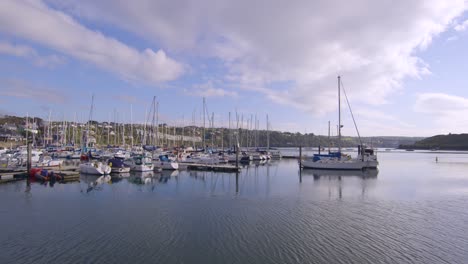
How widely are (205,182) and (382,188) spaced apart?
22.4 m

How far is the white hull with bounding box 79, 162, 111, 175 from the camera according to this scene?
44.4 metres

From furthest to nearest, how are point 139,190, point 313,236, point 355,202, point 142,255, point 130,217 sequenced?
point 139,190, point 355,202, point 130,217, point 313,236, point 142,255

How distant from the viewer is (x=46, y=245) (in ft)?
48.9

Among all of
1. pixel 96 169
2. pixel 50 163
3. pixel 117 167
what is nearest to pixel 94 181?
pixel 96 169

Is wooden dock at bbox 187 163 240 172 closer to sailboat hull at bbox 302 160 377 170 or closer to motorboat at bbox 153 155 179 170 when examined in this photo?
motorboat at bbox 153 155 179 170

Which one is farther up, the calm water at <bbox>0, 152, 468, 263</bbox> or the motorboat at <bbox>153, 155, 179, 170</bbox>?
the motorboat at <bbox>153, 155, 179, 170</bbox>

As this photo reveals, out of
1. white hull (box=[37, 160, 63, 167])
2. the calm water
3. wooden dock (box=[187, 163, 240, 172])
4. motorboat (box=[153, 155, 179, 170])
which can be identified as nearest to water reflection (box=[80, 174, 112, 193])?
the calm water

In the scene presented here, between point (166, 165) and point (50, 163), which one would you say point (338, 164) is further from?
point (50, 163)

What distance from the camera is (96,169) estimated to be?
44312 mm

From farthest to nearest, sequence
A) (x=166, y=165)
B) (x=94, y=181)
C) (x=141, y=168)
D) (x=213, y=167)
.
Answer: (x=213, y=167) < (x=166, y=165) < (x=141, y=168) < (x=94, y=181)

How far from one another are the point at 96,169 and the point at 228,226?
32732mm

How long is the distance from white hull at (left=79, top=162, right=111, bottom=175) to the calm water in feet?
40.5

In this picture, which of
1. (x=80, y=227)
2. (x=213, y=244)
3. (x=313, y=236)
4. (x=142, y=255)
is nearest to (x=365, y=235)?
(x=313, y=236)

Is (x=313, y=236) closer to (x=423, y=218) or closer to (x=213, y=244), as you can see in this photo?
(x=213, y=244)
